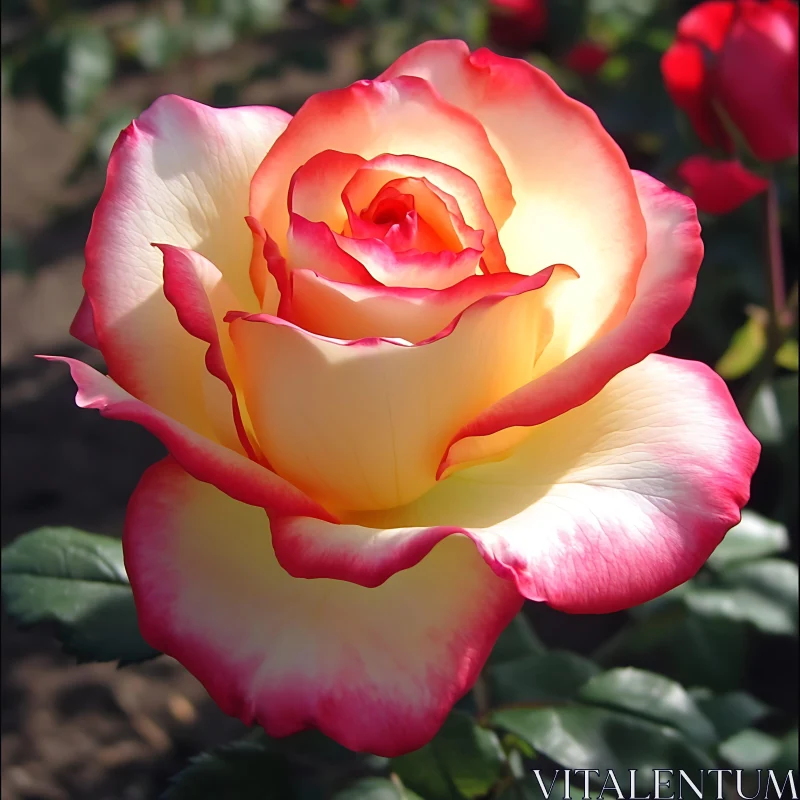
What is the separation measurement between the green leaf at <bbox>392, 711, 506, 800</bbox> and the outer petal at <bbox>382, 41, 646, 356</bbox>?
292mm

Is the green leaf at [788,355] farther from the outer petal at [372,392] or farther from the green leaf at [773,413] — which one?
the outer petal at [372,392]

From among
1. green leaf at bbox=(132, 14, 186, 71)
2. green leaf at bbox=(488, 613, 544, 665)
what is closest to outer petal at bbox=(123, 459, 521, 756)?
green leaf at bbox=(488, 613, 544, 665)

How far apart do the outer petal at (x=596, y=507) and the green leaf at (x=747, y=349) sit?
0.53 m

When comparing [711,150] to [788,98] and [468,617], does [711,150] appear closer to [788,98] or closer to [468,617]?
[788,98]

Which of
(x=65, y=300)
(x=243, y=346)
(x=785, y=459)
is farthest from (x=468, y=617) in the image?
(x=65, y=300)

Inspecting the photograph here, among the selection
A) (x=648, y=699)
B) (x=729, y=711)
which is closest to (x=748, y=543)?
(x=729, y=711)

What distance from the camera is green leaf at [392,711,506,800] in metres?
0.61

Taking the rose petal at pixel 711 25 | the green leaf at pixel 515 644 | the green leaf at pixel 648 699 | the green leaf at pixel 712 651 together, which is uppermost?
the rose petal at pixel 711 25

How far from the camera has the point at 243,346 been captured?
0.44m

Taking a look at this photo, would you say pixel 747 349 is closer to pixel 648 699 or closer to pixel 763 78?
pixel 763 78

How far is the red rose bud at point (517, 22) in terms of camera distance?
5.51ft

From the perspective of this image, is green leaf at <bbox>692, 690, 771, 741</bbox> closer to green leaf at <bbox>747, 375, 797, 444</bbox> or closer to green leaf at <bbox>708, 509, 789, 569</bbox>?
green leaf at <bbox>708, 509, 789, 569</bbox>

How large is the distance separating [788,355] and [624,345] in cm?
62

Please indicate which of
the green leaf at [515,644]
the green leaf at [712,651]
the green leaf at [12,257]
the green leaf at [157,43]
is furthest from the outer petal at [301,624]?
the green leaf at [157,43]
